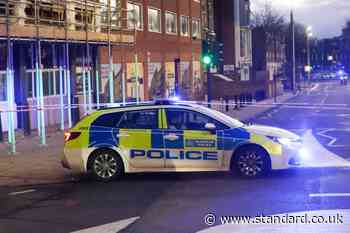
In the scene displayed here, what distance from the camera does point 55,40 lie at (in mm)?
21781

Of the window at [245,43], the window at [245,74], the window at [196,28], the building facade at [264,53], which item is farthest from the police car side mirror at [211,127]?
the building facade at [264,53]

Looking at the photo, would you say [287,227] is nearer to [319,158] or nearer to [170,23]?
[319,158]

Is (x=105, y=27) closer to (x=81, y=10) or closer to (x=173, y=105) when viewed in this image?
(x=81, y=10)

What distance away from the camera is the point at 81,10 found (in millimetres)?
25438

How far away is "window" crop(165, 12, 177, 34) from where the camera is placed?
4603cm

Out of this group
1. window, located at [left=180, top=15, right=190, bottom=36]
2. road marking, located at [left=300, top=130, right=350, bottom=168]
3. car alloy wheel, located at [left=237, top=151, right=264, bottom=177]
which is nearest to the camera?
car alloy wheel, located at [left=237, top=151, right=264, bottom=177]

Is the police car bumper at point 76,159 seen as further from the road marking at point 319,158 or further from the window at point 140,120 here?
the road marking at point 319,158

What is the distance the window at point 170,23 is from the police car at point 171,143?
3282 centimetres

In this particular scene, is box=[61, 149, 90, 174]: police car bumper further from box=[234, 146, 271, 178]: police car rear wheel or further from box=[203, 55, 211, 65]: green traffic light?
box=[203, 55, 211, 65]: green traffic light

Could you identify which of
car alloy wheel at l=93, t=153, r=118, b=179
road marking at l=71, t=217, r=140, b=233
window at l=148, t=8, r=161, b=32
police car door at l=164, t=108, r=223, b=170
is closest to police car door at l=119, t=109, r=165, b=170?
police car door at l=164, t=108, r=223, b=170

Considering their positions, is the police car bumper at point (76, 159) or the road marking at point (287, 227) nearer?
the road marking at point (287, 227)

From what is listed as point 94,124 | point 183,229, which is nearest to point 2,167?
point 94,124

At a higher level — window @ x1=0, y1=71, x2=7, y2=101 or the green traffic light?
the green traffic light

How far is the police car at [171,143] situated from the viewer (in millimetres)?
12828
